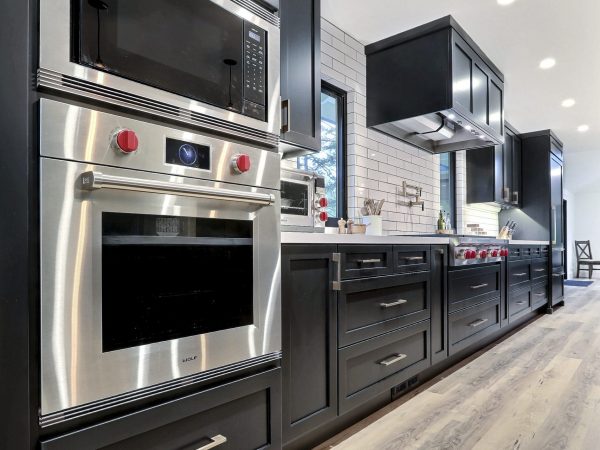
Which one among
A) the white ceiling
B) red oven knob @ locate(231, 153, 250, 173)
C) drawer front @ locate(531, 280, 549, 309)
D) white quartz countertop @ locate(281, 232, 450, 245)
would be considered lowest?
drawer front @ locate(531, 280, 549, 309)

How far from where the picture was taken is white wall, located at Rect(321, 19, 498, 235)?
9.71ft

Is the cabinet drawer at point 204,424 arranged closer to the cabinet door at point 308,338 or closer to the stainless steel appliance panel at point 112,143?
the cabinet door at point 308,338

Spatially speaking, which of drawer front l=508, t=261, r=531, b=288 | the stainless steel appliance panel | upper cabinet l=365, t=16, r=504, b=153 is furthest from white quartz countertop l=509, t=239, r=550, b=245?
the stainless steel appliance panel

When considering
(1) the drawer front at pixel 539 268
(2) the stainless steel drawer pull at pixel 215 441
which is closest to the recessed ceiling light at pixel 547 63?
(1) the drawer front at pixel 539 268

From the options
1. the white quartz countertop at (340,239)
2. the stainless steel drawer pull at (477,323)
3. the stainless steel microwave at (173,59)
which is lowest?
the stainless steel drawer pull at (477,323)

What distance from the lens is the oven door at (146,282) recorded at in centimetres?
88

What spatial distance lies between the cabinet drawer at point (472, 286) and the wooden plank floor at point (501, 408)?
1.54 ft

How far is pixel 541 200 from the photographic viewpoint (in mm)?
5426

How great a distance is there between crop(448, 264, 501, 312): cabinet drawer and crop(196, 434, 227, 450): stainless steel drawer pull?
75.5 inches

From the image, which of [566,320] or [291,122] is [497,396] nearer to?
[291,122]

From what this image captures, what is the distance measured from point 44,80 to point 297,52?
1273mm

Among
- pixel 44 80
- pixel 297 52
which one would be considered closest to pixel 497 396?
pixel 297 52

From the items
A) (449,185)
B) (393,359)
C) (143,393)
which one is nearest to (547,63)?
(449,185)

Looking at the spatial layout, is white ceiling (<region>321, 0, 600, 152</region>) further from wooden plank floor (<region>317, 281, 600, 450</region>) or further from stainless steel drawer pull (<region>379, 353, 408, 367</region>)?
wooden plank floor (<region>317, 281, 600, 450</region>)
